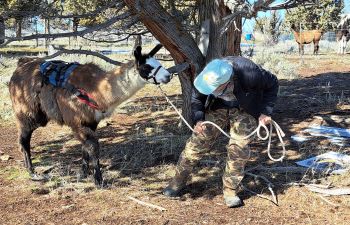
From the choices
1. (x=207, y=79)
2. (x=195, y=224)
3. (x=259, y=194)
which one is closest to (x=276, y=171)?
(x=259, y=194)

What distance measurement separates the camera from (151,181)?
17.0 ft

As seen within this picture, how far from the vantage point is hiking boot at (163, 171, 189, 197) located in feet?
15.3

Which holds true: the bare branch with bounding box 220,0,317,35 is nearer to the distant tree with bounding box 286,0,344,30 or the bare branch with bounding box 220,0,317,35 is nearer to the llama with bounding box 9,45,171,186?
the llama with bounding box 9,45,171,186

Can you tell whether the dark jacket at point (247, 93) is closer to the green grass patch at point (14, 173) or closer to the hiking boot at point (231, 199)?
the hiking boot at point (231, 199)

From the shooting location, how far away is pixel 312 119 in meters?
7.11

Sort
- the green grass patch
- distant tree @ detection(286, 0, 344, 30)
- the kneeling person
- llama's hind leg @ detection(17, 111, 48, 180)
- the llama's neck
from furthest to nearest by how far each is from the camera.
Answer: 1. distant tree @ detection(286, 0, 344, 30)
2. llama's hind leg @ detection(17, 111, 48, 180)
3. the green grass patch
4. the llama's neck
5. the kneeling person

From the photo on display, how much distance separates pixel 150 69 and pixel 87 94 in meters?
0.90

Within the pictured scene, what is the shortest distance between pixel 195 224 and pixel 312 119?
3.88 metres

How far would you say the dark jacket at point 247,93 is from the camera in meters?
4.02

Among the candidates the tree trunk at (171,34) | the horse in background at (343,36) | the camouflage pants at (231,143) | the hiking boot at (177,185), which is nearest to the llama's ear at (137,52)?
the tree trunk at (171,34)

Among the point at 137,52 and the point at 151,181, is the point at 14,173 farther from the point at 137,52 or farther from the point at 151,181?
the point at 137,52

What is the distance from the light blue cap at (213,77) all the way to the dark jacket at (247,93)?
0.17 meters

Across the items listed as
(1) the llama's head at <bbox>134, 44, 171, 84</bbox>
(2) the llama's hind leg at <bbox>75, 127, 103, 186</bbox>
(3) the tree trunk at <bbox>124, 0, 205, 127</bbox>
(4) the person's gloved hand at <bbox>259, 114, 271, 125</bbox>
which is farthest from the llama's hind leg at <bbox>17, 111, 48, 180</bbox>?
(4) the person's gloved hand at <bbox>259, 114, 271, 125</bbox>

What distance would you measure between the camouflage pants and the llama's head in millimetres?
628
